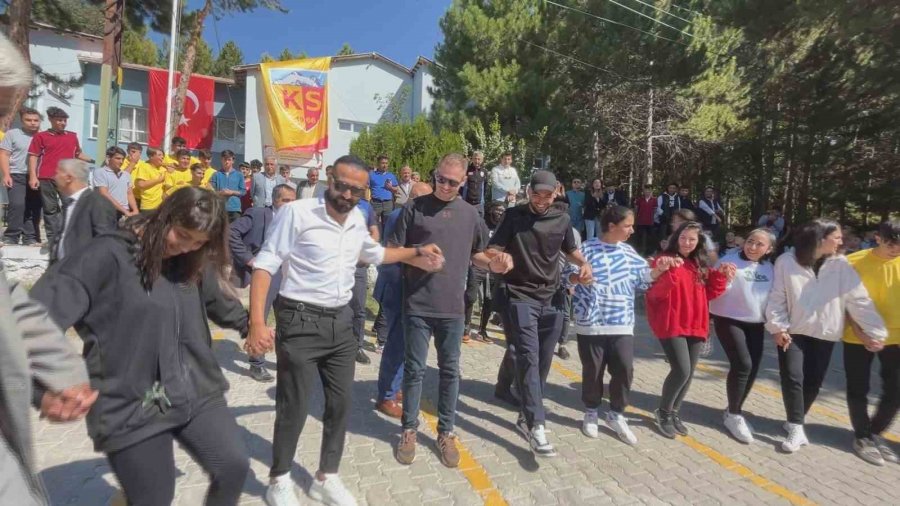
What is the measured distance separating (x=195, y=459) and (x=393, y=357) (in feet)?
7.87

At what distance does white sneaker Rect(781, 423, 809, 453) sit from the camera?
4.45 meters

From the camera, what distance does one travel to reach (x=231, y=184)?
10227 mm

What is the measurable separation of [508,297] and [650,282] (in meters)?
1.24

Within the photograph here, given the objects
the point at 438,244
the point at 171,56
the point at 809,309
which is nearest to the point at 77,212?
the point at 438,244

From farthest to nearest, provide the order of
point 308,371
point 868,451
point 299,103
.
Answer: point 299,103, point 868,451, point 308,371

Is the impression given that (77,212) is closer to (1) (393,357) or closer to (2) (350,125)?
(1) (393,357)

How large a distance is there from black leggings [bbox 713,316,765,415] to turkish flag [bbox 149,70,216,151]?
2385 centimetres

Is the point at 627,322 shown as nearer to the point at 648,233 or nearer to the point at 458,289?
the point at 458,289

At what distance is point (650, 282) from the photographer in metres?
4.59

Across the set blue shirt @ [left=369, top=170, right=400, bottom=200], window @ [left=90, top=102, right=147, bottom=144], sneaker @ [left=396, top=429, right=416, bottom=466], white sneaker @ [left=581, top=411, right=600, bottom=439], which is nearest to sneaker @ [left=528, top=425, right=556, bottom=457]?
white sneaker @ [left=581, top=411, right=600, bottom=439]

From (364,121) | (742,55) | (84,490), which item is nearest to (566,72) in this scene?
(742,55)

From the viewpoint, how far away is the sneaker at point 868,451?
4340 millimetres

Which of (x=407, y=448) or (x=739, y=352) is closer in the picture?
(x=407, y=448)

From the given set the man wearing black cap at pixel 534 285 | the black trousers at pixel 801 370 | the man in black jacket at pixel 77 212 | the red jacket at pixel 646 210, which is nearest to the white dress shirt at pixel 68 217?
the man in black jacket at pixel 77 212
